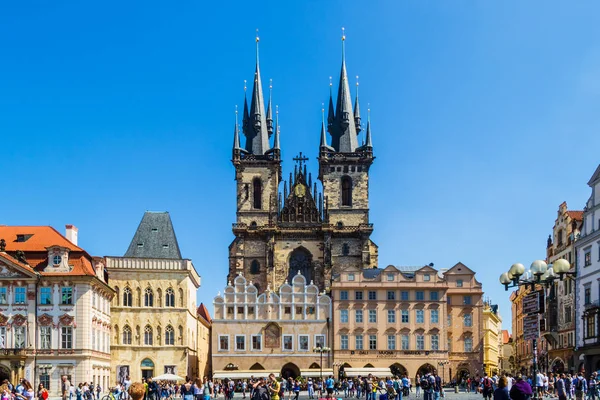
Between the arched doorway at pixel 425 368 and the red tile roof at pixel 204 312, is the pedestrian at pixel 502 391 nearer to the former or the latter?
the arched doorway at pixel 425 368

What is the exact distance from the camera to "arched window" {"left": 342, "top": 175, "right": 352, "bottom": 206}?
109m

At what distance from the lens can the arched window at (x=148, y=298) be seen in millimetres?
80062

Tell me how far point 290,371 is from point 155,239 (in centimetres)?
1919

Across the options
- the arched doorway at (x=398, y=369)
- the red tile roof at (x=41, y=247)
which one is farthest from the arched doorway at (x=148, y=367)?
the arched doorway at (x=398, y=369)

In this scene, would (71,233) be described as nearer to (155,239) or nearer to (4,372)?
(155,239)

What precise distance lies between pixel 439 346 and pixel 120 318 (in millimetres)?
30849

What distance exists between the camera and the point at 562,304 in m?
74.3

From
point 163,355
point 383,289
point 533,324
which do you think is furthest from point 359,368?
point 533,324

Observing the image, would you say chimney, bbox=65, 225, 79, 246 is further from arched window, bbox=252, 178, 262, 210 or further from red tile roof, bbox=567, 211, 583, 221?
red tile roof, bbox=567, 211, 583, 221

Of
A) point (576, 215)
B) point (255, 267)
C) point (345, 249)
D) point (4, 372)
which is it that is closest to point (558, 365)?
point (576, 215)

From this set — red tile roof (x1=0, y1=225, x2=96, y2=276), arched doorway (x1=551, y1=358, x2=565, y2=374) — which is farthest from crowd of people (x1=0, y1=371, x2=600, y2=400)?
red tile roof (x1=0, y1=225, x2=96, y2=276)

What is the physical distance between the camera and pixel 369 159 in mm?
109625

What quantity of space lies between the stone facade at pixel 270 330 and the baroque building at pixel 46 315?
22.5m

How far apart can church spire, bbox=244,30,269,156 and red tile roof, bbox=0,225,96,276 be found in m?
42.6
